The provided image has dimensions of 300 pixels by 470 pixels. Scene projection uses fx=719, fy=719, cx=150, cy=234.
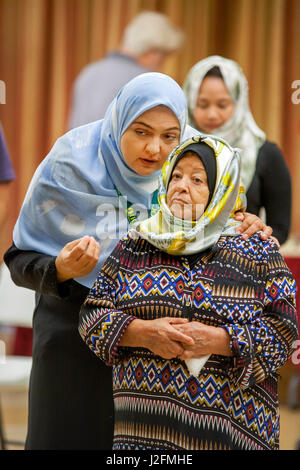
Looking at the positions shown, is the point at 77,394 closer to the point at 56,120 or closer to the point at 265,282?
the point at 265,282

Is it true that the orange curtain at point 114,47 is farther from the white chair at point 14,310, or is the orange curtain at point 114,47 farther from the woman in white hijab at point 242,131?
the woman in white hijab at point 242,131

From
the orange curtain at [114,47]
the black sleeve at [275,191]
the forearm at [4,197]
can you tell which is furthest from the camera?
the orange curtain at [114,47]

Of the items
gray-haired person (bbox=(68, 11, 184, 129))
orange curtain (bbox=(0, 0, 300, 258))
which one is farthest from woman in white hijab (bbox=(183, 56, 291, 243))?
orange curtain (bbox=(0, 0, 300, 258))

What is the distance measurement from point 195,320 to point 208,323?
0.03m

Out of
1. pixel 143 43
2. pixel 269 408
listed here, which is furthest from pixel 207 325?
pixel 143 43

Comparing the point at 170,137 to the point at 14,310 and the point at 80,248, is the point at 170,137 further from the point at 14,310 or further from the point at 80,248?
the point at 14,310

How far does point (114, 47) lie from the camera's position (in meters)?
5.72

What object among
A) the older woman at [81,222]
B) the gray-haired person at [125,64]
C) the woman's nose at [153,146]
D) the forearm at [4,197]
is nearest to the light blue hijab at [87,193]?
the older woman at [81,222]

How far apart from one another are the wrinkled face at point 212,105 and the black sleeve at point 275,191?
0.22 meters

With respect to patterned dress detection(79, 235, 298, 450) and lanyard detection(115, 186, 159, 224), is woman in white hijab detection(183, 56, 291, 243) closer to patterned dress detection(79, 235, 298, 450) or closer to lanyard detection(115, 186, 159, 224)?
lanyard detection(115, 186, 159, 224)

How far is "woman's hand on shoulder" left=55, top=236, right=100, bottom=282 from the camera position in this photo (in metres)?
1.83

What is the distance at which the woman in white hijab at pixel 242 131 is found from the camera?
109 inches

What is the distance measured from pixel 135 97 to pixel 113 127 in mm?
133

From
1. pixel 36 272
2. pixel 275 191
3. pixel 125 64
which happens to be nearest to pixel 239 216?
pixel 36 272
